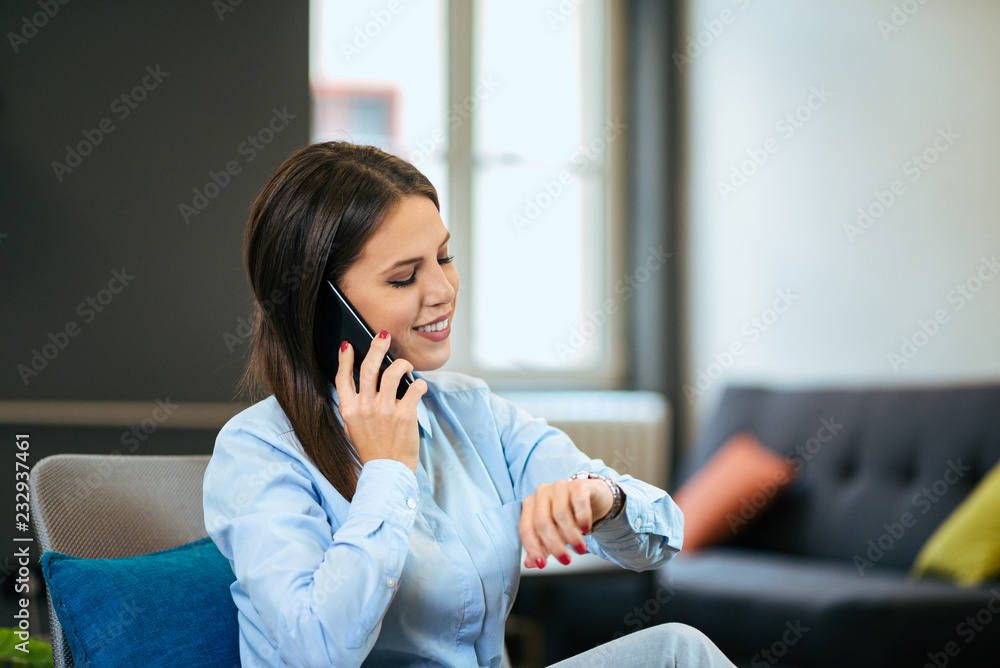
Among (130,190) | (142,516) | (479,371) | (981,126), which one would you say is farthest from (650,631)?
(479,371)

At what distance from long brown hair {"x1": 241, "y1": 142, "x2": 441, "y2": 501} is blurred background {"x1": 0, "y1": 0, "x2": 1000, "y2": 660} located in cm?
61

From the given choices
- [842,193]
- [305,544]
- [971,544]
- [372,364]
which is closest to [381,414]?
[372,364]

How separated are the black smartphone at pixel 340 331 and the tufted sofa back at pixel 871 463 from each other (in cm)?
190

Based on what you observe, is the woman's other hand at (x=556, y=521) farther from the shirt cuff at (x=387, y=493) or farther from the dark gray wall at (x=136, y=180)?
the dark gray wall at (x=136, y=180)

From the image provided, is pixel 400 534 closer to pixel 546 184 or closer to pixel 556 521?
pixel 556 521

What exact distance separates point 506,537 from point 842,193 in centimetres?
258

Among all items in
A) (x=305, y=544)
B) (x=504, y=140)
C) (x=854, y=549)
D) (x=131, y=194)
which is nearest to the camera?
(x=305, y=544)

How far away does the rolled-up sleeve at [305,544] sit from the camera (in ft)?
3.34

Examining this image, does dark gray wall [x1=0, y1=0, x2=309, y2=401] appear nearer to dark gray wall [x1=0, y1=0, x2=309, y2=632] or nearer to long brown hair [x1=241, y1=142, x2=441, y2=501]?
dark gray wall [x1=0, y1=0, x2=309, y2=632]

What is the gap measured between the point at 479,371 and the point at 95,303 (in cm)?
260

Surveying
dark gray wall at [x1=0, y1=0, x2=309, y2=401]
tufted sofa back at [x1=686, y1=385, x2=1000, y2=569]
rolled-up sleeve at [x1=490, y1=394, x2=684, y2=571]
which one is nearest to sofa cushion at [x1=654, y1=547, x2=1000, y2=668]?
tufted sofa back at [x1=686, y1=385, x2=1000, y2=569]

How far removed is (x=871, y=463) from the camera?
2.90 meters

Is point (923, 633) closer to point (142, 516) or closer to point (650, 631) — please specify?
point (650, 631)

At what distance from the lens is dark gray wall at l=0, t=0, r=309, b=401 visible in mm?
1686
